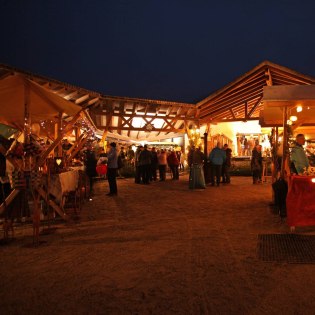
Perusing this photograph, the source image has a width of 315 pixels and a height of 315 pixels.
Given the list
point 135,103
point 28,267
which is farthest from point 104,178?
point 28,267

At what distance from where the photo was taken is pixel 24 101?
19.8ft

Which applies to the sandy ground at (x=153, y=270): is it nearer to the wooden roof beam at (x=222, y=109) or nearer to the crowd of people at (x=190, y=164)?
the crowd of people at (x=190, y=164)

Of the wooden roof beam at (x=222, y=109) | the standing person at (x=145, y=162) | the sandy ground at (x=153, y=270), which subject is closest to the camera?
the sandy ground at (x=153, y=270)

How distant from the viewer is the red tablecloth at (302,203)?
5461 mm

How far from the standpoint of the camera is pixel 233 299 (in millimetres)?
3049

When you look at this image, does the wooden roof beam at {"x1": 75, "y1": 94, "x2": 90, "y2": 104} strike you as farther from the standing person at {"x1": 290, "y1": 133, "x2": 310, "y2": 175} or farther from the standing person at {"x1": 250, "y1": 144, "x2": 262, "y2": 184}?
the standing person at {"x1": 290, "y1": 133, "x2": 310, "y2": 175}

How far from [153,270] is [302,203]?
2980 millimetres

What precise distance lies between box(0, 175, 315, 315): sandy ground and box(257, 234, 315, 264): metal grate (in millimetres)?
149

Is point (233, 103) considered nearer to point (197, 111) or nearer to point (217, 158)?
point (197, 111)

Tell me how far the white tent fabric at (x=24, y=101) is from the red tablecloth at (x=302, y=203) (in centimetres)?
458

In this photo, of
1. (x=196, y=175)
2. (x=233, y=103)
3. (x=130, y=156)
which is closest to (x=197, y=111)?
(x=233, y=103)

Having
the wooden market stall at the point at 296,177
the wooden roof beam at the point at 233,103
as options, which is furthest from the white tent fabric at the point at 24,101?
the wooden roof beam at the point at 233,103

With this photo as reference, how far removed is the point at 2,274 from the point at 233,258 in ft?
9.02

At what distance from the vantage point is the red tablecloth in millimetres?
5461
